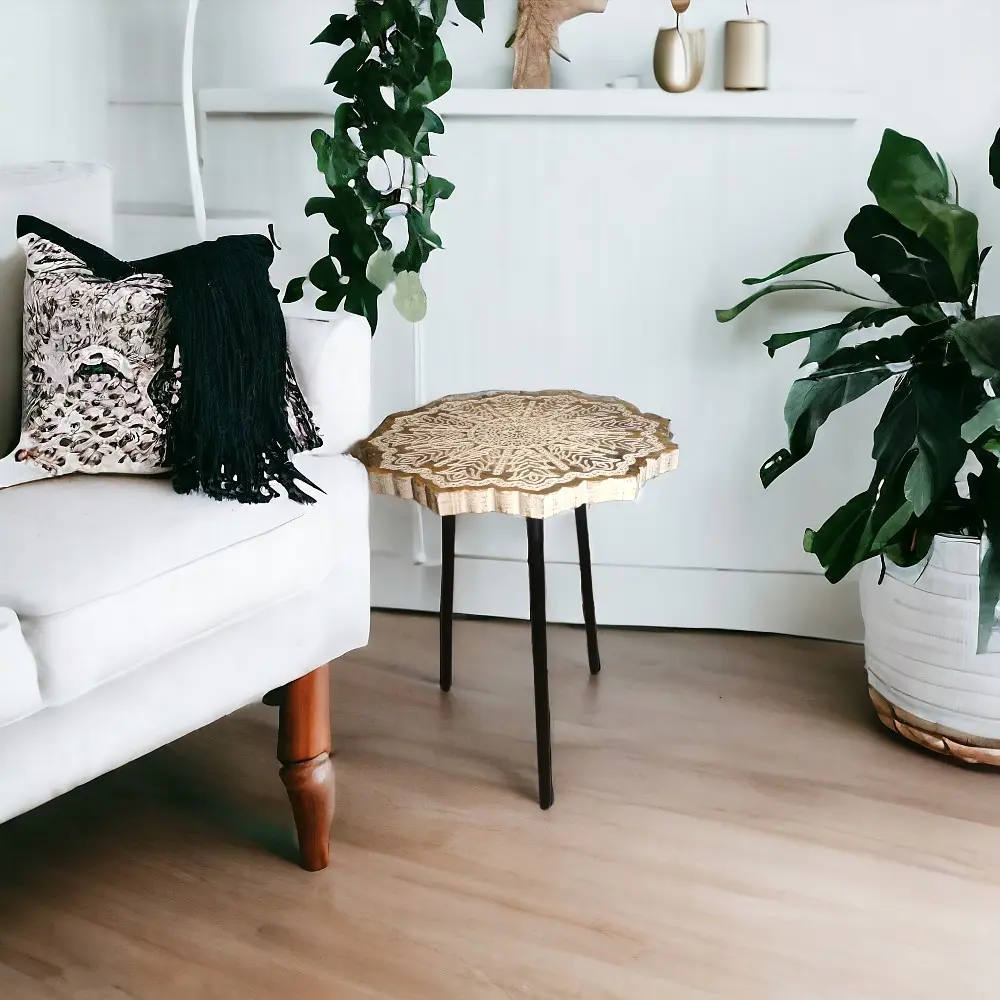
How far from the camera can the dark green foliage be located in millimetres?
1581

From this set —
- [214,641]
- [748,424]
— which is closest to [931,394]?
[748,424]

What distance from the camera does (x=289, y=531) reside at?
1385 mm

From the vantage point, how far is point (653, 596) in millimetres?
2240

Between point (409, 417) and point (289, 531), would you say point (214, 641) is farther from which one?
point (409, 417)

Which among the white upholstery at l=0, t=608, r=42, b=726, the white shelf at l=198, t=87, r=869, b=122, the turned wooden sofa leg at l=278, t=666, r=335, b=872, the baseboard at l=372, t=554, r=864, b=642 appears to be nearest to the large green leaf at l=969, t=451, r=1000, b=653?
the baseboard at l=372, t=554, r=864, b=642

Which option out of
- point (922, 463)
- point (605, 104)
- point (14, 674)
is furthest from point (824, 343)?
point (14, 674)

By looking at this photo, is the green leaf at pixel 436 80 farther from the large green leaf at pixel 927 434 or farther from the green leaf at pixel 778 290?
the large green leaf at pixel 927 434

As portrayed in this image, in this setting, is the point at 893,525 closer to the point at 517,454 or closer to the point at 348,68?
the point at 517,454

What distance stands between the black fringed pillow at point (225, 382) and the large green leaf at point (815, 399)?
2.35ft

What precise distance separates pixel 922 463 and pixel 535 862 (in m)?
0.74

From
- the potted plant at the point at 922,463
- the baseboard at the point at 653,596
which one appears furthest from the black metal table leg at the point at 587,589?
the potted plant at the point at 922,463

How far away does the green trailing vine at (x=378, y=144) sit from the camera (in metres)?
1.85

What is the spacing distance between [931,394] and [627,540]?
0.75 meters

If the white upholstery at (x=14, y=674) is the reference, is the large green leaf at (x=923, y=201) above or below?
above
